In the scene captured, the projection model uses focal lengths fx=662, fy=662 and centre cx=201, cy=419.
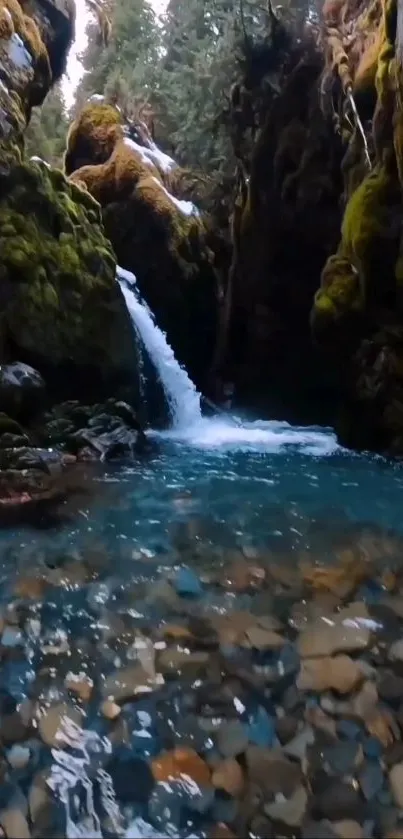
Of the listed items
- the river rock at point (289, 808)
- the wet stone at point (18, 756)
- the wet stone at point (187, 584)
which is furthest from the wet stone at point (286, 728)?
the wet stone at point (187, 584)

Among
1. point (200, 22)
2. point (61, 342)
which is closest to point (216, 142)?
point (200, 22)

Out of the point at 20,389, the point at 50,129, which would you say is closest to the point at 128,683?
the point at 20,389

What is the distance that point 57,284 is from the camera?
958cm

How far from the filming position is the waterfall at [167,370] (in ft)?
39.5

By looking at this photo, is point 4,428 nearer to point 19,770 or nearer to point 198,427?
point 198,427

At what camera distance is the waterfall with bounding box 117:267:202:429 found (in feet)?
39.5

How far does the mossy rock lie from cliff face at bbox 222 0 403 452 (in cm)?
315

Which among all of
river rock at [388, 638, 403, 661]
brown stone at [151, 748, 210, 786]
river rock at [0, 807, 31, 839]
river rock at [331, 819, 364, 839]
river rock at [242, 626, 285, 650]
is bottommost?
river rock at [0, 807, 31, 839]

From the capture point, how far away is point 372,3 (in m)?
10.6

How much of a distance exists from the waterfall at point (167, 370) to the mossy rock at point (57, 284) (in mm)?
1509

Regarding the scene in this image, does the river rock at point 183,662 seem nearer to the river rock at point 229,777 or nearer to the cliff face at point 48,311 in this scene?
the river rock at point 229,777

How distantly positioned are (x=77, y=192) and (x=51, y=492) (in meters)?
6.63

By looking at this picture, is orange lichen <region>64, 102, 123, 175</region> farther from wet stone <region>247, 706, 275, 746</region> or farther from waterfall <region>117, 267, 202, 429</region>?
wet stone <region>247, 706, 275, 746</region>

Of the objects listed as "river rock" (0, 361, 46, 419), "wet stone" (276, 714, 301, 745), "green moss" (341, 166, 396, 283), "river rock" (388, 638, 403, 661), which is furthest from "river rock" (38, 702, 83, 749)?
"green moss" (341, 166, 396, 283)
